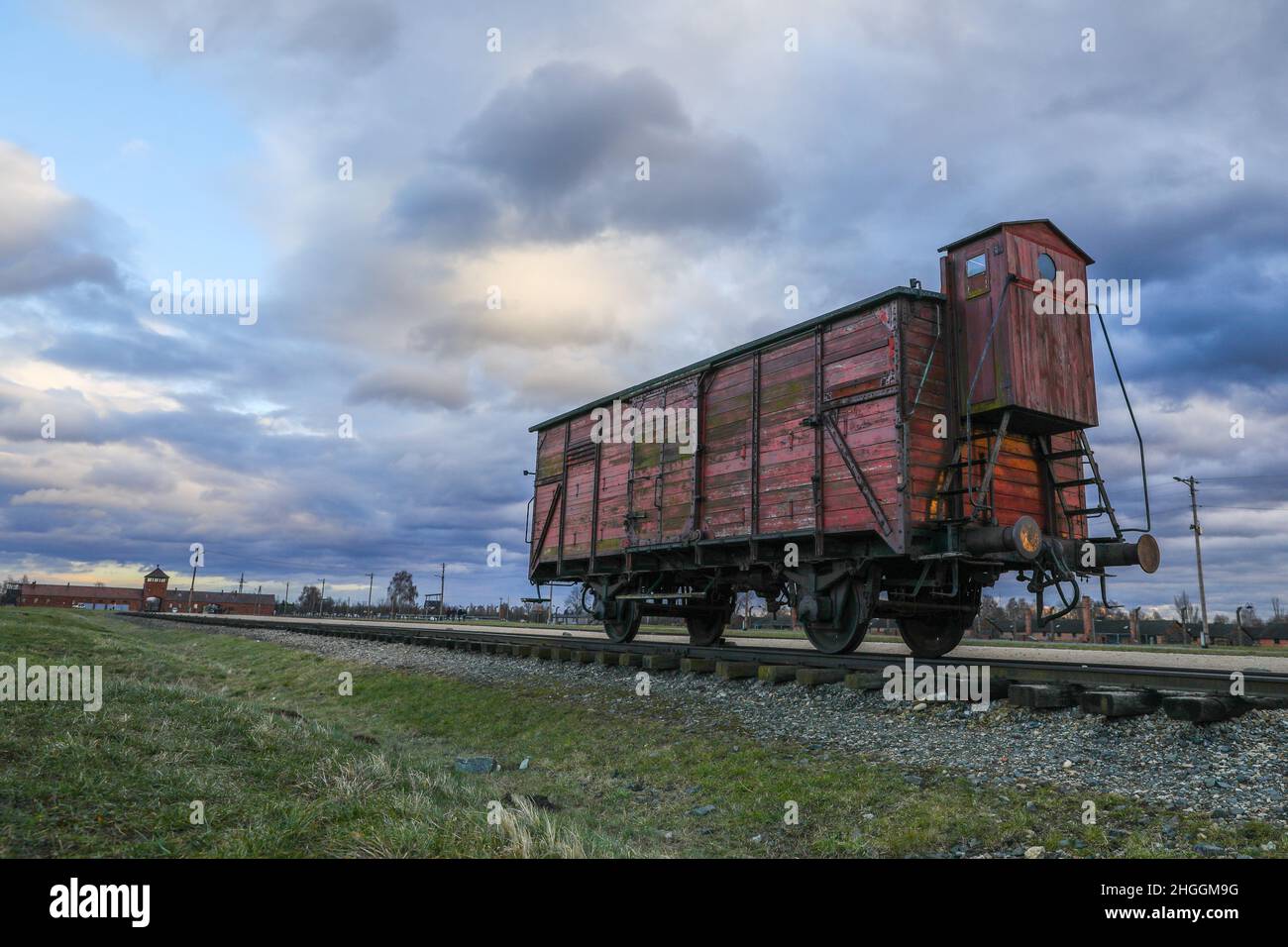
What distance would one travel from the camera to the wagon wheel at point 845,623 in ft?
38.2

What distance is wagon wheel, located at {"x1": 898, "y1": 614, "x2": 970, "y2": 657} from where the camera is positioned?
12.8 meters

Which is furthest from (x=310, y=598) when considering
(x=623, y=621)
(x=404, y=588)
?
(x=623, y=621)

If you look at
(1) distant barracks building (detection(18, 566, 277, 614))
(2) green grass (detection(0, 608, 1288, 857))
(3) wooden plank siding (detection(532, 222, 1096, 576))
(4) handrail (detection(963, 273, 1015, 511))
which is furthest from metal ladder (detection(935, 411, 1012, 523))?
(1) distant barracks building (detection(18, 566, 277, 614))

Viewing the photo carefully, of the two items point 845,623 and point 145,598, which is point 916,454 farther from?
point 145,598

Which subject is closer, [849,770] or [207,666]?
[849,770]

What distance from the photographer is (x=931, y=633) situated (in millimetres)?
12984

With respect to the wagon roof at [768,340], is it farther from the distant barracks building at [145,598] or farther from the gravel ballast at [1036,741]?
the distant barracks building at [145,598]

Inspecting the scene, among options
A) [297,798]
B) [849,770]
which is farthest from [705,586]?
[297,798]

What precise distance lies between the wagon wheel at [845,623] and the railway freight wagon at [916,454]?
0.03 metres

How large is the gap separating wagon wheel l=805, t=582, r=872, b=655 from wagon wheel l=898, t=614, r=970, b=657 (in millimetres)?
1421

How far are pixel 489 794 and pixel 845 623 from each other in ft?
21.9
